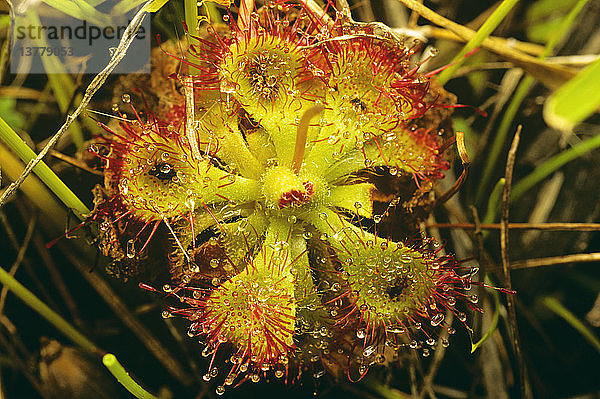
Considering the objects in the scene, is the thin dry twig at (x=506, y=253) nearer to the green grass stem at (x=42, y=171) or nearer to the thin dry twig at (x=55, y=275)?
the green grass stem at (x=42, y=171)

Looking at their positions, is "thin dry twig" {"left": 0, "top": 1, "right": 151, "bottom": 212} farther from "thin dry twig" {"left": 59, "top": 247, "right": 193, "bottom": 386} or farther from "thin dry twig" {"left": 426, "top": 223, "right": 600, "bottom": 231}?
"thin dry twig" {"left": 426, "top": 223, "right": 600, "bottom": 231}

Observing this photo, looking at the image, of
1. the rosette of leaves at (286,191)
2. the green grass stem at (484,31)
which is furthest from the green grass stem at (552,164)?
the rosette of leaves at (286,191)

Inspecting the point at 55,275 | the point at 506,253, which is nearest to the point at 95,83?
the point at 55,275

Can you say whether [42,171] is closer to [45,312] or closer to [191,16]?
[45,312]

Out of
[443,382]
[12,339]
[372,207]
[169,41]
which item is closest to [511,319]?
[443,382]

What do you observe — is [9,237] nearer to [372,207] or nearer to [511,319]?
[372,207]

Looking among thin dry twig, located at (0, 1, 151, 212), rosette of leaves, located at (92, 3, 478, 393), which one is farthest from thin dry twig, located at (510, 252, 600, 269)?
thin dry twig, located at (0, 1, 151, 212)
